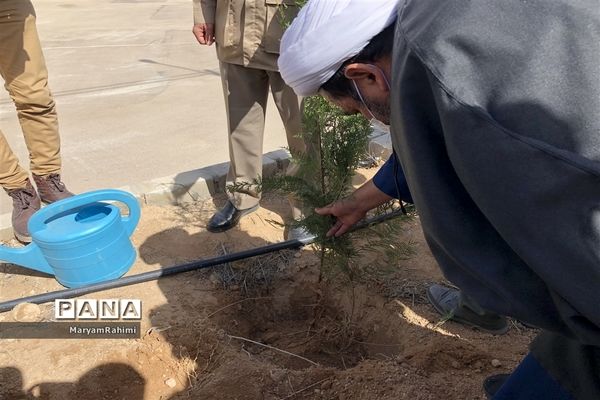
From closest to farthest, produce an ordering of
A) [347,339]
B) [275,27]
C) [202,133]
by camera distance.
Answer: [347,339] < [275,27] < [202,133]

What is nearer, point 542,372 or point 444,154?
point 444,154

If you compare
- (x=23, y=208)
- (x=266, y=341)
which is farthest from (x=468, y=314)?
(x=23, y=208)

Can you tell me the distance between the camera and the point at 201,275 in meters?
3.27

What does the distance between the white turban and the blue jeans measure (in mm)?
1035

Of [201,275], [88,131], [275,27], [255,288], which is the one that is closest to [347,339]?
[255,288]

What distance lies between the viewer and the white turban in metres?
1.27

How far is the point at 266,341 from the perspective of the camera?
2.99 m

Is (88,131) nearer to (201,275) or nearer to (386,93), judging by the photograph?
(201,275)

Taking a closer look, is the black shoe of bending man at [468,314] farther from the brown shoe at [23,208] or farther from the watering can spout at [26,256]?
the brown shoe at [23,208]

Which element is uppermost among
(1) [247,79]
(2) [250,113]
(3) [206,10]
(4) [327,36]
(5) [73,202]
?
(4) [327,36]

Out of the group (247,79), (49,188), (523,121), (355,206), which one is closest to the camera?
(523,121)

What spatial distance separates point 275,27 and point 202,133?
272 centimetres

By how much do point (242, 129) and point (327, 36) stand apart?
2348 mm

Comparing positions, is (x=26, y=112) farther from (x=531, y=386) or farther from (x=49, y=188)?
(x=531, y=386)
